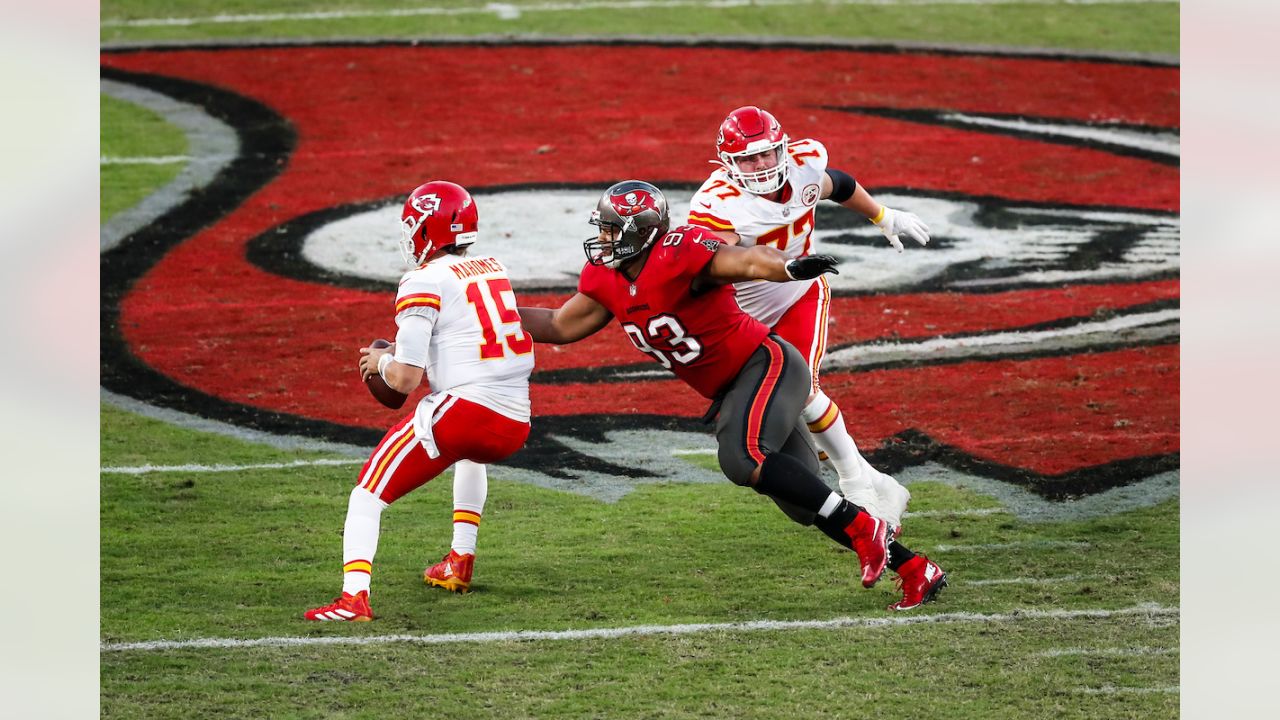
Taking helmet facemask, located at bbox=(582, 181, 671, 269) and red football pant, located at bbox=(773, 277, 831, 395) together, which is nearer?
helmet facemask, located at bbox=(582, 181, 671, 269)

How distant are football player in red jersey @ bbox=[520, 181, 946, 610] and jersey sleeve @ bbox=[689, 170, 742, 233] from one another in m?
0.55

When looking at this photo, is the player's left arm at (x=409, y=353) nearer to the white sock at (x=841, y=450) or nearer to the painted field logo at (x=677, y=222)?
the painted field logo at (x=677, y=222)

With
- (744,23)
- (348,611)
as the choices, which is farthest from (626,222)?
(744,23)

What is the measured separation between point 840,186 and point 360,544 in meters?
2.50

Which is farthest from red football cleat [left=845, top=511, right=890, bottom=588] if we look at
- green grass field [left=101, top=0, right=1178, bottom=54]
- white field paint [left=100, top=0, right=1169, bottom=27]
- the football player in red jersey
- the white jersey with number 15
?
white field paint [left=100, top=0, right=1169, bottom=27]

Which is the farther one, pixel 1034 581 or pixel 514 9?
pixel 514 9

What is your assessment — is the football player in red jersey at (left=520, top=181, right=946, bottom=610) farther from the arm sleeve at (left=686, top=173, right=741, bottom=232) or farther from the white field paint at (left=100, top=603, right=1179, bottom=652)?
the arm sleeve at (left=686, top=173, right=741, bottom=232)

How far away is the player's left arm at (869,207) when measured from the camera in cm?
614

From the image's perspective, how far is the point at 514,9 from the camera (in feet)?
55.5

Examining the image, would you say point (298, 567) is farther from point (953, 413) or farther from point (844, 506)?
point (953, 413)

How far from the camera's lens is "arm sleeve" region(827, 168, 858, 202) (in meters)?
6.16

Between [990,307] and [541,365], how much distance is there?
2859 millimetres

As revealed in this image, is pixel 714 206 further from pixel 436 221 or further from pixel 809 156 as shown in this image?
pixel 436 221

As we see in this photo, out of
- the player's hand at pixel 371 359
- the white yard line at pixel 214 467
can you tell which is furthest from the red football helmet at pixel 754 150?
the white yard line at pixel 214 467
